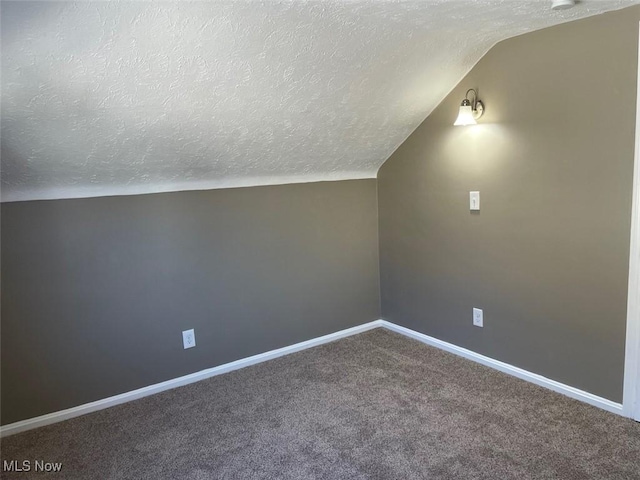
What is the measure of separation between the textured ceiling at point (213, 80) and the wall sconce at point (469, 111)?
0.17m

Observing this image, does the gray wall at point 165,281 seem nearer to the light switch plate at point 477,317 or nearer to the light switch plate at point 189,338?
the light switch plate at point 189,338

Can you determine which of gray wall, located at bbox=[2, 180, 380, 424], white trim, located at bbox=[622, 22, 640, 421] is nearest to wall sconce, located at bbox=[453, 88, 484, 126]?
white trim, located at bbox=[622, 22, 640, 421]

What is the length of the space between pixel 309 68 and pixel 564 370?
2022 millimetres

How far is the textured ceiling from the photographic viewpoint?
1646mm

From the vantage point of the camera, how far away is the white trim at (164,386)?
2.41 metres

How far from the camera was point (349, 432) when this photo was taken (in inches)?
87.4

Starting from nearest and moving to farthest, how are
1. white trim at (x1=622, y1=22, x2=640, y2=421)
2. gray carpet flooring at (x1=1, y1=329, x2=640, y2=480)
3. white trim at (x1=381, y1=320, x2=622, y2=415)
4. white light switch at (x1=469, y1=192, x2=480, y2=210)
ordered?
gray carpet flooring at (x1=1, y1=329, x2=640, y2=480) → white trim at (x1=622, y1=22, x2=640, y2=421) → white trim at (x1=381, y1=320, x2=622, y2=415) → white light switch at (x1=469, y1=192, x2=480, y2=210)

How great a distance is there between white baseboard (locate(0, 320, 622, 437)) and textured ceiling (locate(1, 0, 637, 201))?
1146 millimetres

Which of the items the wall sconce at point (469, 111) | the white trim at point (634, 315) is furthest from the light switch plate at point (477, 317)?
the wall sconce at point (469, 111)

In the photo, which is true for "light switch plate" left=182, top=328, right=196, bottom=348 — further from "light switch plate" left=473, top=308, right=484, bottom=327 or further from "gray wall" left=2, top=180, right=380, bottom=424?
"light switch plate" left=473, top=308, right=484, bottom=327

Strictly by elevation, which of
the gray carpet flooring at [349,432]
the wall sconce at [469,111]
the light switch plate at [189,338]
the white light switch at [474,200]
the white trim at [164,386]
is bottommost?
the gray carpet flooring at [349,432]

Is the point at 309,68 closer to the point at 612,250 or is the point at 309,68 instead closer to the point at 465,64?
the point at 465,64

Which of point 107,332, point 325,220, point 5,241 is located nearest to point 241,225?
point 325,220

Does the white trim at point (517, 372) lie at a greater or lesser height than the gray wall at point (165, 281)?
lesser
